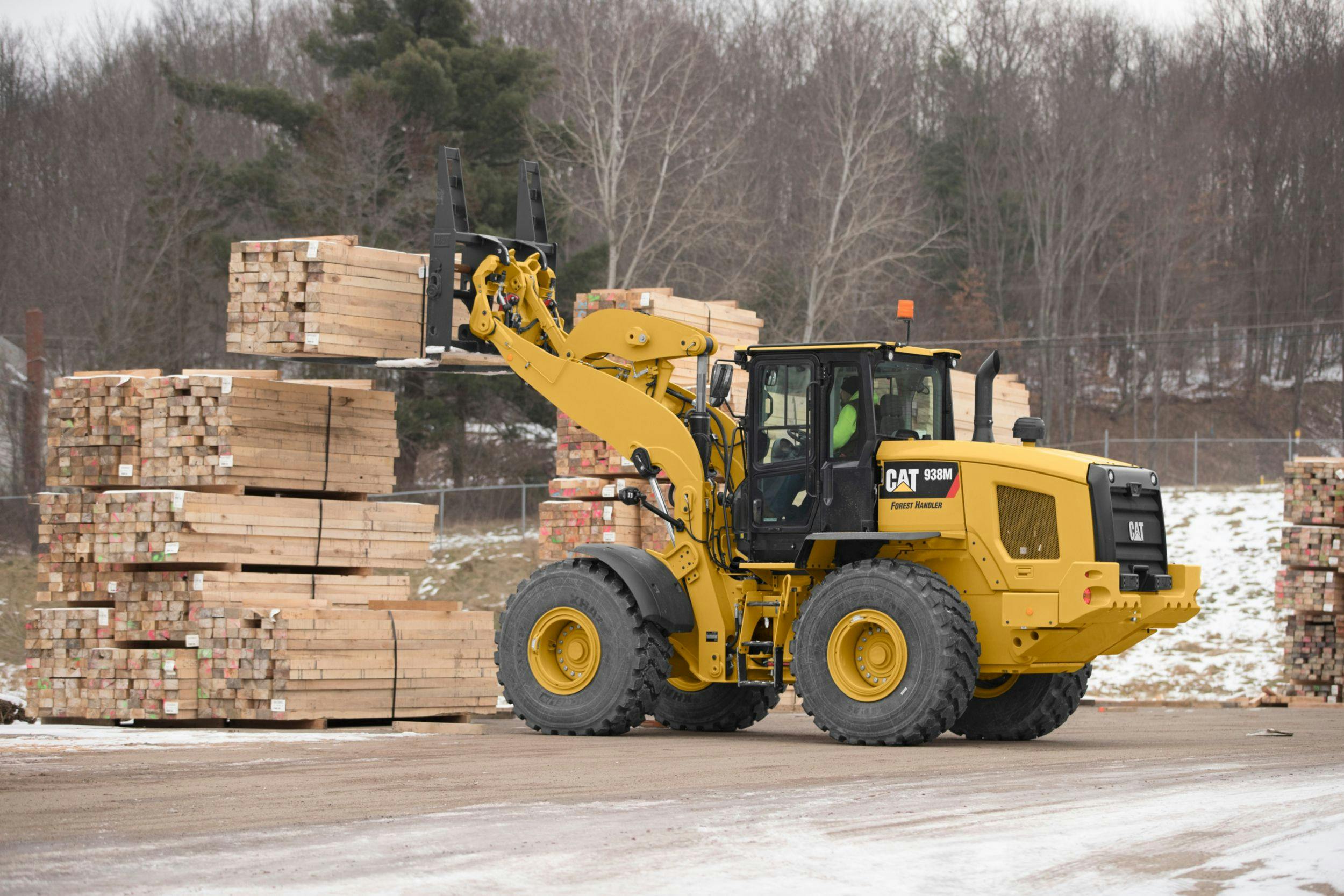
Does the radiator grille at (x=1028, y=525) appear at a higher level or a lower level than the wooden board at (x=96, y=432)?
lower

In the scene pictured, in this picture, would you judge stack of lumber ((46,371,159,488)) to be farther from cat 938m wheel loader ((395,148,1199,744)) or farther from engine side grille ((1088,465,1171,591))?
engine side grille ((1088,465,1171,591))

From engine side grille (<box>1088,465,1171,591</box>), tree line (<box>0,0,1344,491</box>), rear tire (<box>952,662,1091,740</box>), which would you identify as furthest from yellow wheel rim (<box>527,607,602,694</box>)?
tree line (<box>0,0,1344,491</box>)

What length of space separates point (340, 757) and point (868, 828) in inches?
191

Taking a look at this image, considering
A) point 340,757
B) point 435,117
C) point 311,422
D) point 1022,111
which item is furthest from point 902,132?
point 340,757

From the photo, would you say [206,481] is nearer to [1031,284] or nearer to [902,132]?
[902,132]

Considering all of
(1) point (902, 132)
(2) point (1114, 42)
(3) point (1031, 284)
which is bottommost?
(3) point (1031, 284)

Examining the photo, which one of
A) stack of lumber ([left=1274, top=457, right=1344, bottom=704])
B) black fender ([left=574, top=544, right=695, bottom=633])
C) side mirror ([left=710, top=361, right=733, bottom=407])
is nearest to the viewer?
side mirror ([left=710, top=361, right=733, bottom=407])

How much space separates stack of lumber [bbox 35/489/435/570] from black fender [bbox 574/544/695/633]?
9.97 ft

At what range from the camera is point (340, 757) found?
39.0ft

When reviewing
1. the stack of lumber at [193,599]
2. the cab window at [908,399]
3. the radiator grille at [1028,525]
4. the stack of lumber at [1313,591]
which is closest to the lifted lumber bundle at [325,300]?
the stack of lumber at [193,599]

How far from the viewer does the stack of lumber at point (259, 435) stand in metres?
15.3

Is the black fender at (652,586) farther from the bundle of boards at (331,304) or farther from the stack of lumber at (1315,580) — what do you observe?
the stack of lumber at (1315,580)

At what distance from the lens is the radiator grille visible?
12.8 m

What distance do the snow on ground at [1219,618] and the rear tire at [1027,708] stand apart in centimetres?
1041
